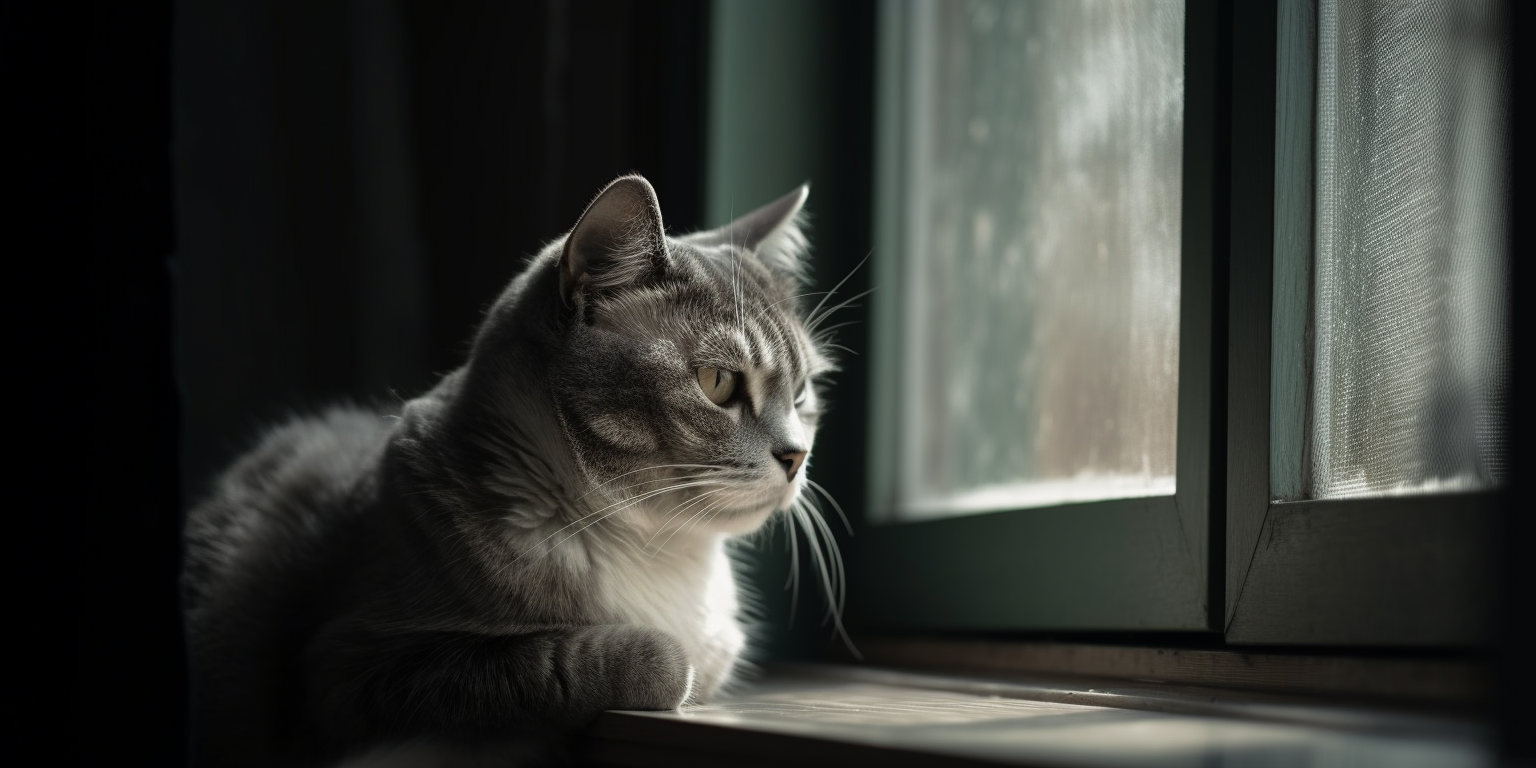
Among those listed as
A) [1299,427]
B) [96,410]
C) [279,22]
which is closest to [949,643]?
[1299,427]

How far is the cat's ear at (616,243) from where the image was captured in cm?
115

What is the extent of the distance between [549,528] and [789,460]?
26cm

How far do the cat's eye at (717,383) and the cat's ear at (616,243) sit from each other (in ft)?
0.44

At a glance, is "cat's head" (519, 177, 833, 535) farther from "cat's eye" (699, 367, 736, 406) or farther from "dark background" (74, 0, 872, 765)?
"dark background" (74, 0, 872, 765)

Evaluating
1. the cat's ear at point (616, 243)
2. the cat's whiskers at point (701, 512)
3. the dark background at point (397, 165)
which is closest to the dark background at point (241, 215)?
the dark background at point (397, 165)

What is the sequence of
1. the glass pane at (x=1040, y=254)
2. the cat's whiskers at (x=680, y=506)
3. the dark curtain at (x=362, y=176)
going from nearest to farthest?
the cat's whiskers at (x=680, y=506)
the glass pane at (x=1040, y=254)
the dark curtain at (x=362, y=176)

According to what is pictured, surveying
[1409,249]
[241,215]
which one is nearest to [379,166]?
[241,215]

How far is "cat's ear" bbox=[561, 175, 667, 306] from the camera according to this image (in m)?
1.15

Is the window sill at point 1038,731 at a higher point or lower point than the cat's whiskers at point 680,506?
lower

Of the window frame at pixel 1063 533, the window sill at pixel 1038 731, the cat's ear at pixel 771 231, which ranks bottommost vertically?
the window sill at pixel 1038 731

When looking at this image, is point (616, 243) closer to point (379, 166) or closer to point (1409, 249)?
point (1409, 249)

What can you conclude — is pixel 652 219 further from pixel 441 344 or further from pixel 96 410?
pixel 441 344

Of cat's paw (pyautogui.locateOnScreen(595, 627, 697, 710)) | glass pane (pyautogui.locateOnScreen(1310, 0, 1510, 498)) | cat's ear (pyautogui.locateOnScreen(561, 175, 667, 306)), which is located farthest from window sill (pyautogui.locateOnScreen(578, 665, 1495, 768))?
cat's ear (pyautogui.locateOnScreen(561, 175, 667, 306))

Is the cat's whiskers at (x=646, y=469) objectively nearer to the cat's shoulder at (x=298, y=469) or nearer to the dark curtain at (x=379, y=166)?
the cat's shoulder at (x=298, y=469)
